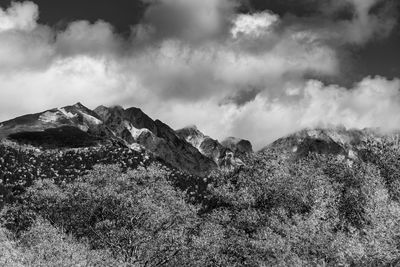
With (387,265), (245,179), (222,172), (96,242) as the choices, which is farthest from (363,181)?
(96,242)

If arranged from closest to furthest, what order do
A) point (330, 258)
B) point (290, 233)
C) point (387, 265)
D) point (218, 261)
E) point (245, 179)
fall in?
point (387, 265) → point (330, 258) → point (290, 233) → point (218, 261) → point (245, 179)

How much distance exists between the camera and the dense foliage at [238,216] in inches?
1869

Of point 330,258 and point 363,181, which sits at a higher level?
point 363,181

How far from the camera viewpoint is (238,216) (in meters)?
58.8

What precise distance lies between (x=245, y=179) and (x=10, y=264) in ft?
100

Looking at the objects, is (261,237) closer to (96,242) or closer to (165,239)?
(165,239)

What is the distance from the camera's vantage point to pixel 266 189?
6066cm

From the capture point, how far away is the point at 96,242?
62.3m

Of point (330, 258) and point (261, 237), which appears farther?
point (261, 237)

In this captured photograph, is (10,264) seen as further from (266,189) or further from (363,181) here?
(363,181)

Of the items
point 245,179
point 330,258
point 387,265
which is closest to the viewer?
point 387,265

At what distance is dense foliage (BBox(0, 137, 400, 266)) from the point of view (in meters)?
47.5

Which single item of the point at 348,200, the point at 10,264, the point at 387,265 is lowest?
the point at 10,264

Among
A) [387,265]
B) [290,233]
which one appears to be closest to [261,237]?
[290,233]
